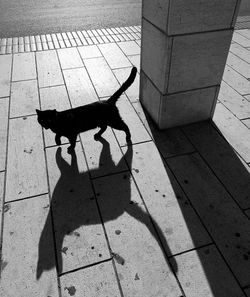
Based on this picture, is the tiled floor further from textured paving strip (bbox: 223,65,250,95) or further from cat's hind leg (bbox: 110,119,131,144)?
textured paving strip (bbox: 223,65,250,95)

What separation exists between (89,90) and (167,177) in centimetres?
291

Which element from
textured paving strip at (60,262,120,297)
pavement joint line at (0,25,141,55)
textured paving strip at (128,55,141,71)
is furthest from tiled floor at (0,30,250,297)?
pavement joint line at (0,25,141,55)

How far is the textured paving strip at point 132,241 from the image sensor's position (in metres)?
2.97

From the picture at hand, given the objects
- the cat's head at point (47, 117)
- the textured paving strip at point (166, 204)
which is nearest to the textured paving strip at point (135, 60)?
the textured paving strip at point (166, 204)

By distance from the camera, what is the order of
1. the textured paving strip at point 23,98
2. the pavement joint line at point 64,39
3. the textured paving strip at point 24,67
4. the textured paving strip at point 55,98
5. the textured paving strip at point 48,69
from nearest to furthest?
1. the textured paving strip at point 23,98
2. the textured paving strip at point 55,98
3. the textured paving strip at point 48,69
4. the textured paving strip at point 24,67
5. the pavement joint line at point 64,39

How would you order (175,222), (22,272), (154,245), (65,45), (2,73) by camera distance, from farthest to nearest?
Answer: (65,45), (2,73), (175,222), (154,245), (22,272)

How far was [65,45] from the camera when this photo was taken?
26.2 feet

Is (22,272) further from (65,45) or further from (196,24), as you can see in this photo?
(65,45)

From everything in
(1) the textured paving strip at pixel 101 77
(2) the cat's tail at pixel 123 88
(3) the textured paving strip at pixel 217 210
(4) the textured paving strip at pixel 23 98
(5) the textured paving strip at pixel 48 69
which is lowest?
(3) the textured paving strip at pixel 217 210

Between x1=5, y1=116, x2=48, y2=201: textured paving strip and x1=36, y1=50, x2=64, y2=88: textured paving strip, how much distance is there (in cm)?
141

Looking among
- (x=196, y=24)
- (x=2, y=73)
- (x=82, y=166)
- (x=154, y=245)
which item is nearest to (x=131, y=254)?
(x=154, y=245)

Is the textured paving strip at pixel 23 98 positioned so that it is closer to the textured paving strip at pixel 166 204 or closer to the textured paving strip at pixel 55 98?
the textured paving strip at pixel 55 98

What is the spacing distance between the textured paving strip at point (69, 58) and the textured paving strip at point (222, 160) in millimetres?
3572

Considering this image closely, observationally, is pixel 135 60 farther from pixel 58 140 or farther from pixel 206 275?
pixel 206 275
